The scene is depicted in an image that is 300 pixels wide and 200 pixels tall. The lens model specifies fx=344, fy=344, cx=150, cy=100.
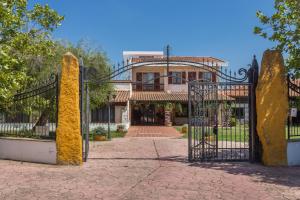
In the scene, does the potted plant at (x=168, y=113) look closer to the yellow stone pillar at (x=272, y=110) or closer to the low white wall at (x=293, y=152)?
the low white wall at (x=293, y=152)

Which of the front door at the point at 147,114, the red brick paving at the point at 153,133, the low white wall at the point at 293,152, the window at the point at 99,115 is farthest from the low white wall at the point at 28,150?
the front door at the point at 147,114

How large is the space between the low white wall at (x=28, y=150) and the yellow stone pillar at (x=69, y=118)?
1.31 ft

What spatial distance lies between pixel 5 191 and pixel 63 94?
154 inches

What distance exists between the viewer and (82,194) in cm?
716

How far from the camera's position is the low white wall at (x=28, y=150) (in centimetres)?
1075

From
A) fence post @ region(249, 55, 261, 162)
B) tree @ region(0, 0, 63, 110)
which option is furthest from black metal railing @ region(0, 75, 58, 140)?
fence post @ region(249, 55, 261, 162)

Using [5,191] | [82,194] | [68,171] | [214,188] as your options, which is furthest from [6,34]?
[214,188]

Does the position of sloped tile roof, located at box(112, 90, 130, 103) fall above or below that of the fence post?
above

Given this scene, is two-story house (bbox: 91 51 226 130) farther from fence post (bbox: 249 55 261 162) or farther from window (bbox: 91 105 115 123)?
fence post (bbox: 249 55 261 162)

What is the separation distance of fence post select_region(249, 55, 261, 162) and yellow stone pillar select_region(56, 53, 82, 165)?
215 inches

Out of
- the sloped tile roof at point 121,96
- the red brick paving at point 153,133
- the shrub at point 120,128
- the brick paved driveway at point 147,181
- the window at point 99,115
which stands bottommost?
the brick paved driveway at point 147,181

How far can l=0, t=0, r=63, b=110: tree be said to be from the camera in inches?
387

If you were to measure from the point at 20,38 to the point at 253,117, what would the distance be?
8.38 m

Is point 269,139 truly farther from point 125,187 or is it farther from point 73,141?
point 73,141
